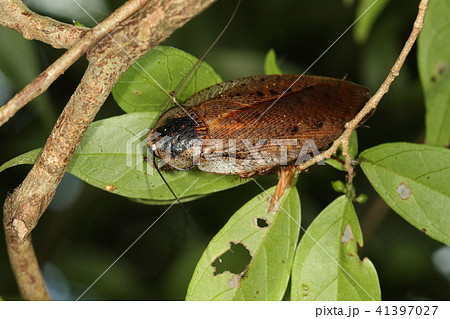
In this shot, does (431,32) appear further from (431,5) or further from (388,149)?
(388,149)

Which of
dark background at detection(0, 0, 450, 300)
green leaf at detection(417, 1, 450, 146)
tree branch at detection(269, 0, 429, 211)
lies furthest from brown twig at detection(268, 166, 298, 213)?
green leaf at detection(417, 1, 450, 146)

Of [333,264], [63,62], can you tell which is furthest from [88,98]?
[333,264]

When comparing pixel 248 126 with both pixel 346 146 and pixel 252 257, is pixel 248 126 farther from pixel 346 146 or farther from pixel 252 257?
pixel 252 257

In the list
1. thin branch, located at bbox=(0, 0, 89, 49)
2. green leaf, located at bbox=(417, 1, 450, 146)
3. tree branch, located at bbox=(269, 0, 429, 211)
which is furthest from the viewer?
green leaf, located at bbox=(417, 1, 450, 146)

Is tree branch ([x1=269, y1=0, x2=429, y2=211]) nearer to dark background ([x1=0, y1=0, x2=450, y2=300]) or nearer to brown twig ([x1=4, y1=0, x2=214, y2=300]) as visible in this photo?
dark background ([x1=0, y1=0, x2=450, y2=300])

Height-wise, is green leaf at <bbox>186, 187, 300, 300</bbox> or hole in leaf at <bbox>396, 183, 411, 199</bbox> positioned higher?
hole in leaf at <bbox>396, 183, 411, 199</bbox>

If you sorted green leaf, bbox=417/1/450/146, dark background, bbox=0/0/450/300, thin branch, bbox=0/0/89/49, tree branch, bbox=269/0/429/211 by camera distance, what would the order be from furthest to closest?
1. dark background, bbox=0/0/450/300
2. green leaf, bbox=417/1/450/146
3. tree branch, bbox=269/0/429/211
4. thin branch, bbox=0/0/89/49

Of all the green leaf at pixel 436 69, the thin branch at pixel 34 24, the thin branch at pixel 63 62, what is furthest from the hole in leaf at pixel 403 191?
the thin branch at pixel 34 24
